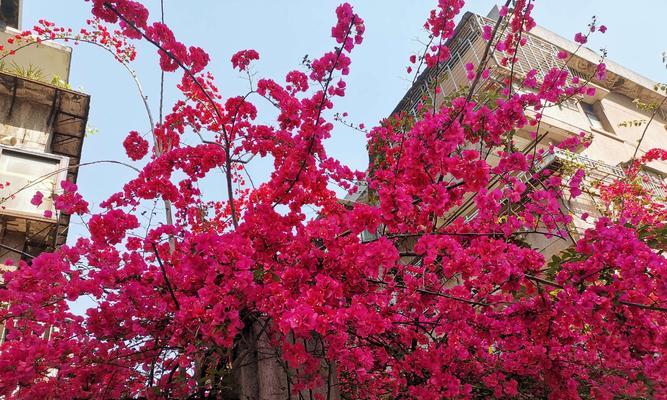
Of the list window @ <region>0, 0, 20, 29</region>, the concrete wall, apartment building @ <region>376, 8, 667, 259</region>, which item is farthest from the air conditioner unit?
apartment building @ <region>376, 8, 667, 259</region>

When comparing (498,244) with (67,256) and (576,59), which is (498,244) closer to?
(67,256)

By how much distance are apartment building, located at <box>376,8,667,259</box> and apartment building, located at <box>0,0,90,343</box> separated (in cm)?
661

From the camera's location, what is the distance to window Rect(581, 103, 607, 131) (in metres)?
14.6

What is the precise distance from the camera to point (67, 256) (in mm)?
4465

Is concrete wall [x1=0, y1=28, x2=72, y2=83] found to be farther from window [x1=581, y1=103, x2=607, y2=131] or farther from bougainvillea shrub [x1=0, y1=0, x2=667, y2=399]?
window [x1=581, y1=103, x2=607, y2=131]

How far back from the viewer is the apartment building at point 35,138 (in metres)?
9.02

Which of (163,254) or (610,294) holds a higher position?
(163,254)

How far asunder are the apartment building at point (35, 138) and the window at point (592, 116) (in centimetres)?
1425

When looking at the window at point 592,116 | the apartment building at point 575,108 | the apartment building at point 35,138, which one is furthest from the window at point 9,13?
the window at point 592,116

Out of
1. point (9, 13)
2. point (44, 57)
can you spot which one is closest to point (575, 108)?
point (44, 57)

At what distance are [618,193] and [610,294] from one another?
730 centimetres

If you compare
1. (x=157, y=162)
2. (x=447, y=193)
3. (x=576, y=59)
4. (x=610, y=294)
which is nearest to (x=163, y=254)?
(x=157, y=162)

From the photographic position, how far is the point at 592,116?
49.0ft

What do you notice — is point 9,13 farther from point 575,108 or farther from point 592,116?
point 592,116
